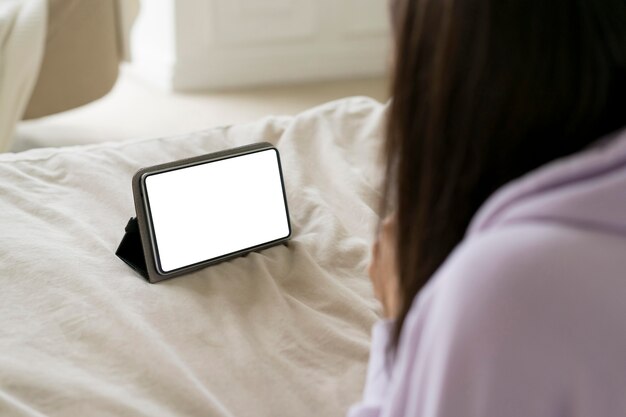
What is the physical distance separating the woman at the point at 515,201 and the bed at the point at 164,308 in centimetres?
33

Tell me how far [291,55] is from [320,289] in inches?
101

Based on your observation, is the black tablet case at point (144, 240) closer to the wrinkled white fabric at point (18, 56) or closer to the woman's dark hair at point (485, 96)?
the woman's dark hair at point (485, 96)

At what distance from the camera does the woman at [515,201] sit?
1.88ft

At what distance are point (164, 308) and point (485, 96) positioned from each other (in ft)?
2.05

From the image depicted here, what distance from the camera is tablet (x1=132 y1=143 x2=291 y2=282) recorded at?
1.18 m

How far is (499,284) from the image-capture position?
0.56m

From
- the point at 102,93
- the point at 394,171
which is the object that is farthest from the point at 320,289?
the point at 102,93

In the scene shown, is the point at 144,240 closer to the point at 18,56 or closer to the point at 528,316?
the point at 528,316

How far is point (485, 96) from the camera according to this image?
0.62 metres

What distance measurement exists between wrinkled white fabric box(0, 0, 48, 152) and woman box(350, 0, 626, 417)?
1.99 m

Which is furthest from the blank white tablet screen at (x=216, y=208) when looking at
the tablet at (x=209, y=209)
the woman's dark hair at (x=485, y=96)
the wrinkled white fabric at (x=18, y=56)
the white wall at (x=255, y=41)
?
the white wall at (x=255, y=41)

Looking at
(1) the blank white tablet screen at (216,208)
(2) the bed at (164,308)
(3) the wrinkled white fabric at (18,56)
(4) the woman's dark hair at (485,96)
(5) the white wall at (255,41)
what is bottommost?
(5) the white wall at (255,41)

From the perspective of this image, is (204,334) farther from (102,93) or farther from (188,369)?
(102,93)

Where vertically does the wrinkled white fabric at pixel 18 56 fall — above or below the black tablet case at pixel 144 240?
below
